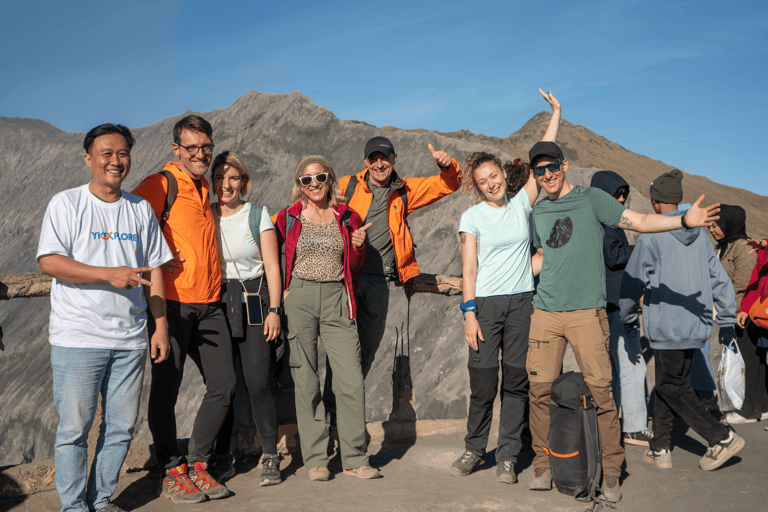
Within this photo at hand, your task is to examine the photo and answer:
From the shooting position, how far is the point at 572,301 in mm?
3684

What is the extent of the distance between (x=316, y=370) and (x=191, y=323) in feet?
2.95

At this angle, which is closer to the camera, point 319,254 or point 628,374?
point 319,254

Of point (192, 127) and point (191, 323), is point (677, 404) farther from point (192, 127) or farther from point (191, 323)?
point (192, 127)

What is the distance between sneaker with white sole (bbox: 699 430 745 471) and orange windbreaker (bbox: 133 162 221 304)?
3742mm

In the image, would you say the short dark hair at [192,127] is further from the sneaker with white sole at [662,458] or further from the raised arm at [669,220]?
the sneaker with white sole at [662,458]

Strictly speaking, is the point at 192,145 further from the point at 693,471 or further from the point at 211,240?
the point at 693,471

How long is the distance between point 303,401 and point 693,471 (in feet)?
9.54

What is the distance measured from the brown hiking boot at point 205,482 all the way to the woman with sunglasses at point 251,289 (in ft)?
0.94

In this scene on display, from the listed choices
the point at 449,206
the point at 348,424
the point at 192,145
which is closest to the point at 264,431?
the point at 348,424

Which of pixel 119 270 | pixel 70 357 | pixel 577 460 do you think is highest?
pixel 119 270

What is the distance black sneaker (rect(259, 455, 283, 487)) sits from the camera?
147 inches

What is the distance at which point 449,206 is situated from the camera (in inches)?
790

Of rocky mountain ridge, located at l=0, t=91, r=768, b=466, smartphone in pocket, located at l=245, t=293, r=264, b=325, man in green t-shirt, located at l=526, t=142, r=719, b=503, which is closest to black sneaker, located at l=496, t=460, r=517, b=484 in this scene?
man in green t-shirt, located at l=526, t=142, r=719, b=503

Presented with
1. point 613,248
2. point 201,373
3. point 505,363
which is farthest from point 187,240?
point 613,248
